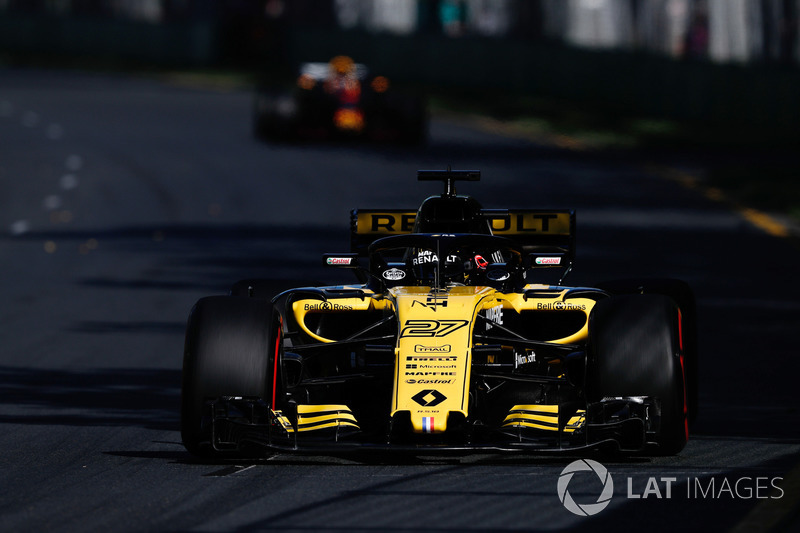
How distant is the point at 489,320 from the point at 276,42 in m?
53.7

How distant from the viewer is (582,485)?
31.9 feet

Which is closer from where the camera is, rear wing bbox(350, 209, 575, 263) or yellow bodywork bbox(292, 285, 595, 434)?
A: yellow bodywork bbox(292, 285, 595, 434)

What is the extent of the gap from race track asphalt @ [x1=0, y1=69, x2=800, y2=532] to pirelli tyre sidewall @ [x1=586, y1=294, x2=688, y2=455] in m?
0.27

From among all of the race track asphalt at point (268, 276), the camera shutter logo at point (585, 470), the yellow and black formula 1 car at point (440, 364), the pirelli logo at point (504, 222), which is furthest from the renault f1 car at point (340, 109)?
the camera shutter logo at point (585, 470)

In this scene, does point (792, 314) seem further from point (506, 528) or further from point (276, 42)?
point (276, 42)

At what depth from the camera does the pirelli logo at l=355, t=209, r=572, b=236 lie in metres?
13.7

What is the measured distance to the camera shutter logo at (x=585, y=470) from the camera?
9102 millimetres

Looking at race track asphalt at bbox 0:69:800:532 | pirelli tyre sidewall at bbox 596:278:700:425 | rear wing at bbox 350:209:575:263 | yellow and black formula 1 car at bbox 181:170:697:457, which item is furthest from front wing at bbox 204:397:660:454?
rear wing at bbox 350:209:575:263

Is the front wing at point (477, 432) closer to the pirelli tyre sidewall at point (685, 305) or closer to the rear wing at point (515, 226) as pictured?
the pirelli tyre sidewall at point (685, 305)

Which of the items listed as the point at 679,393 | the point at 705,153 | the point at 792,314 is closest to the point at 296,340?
the point at 679,393

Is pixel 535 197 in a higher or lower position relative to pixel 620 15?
lower

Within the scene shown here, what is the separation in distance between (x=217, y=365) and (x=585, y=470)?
198cm

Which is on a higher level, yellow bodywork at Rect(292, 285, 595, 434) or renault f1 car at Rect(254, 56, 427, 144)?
renault f1 car at Rect(254, 56, 427, 144)

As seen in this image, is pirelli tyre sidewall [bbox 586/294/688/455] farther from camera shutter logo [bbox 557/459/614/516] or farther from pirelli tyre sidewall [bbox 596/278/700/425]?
pirelli tyre sidewall [bbox 596/278/700/425]
